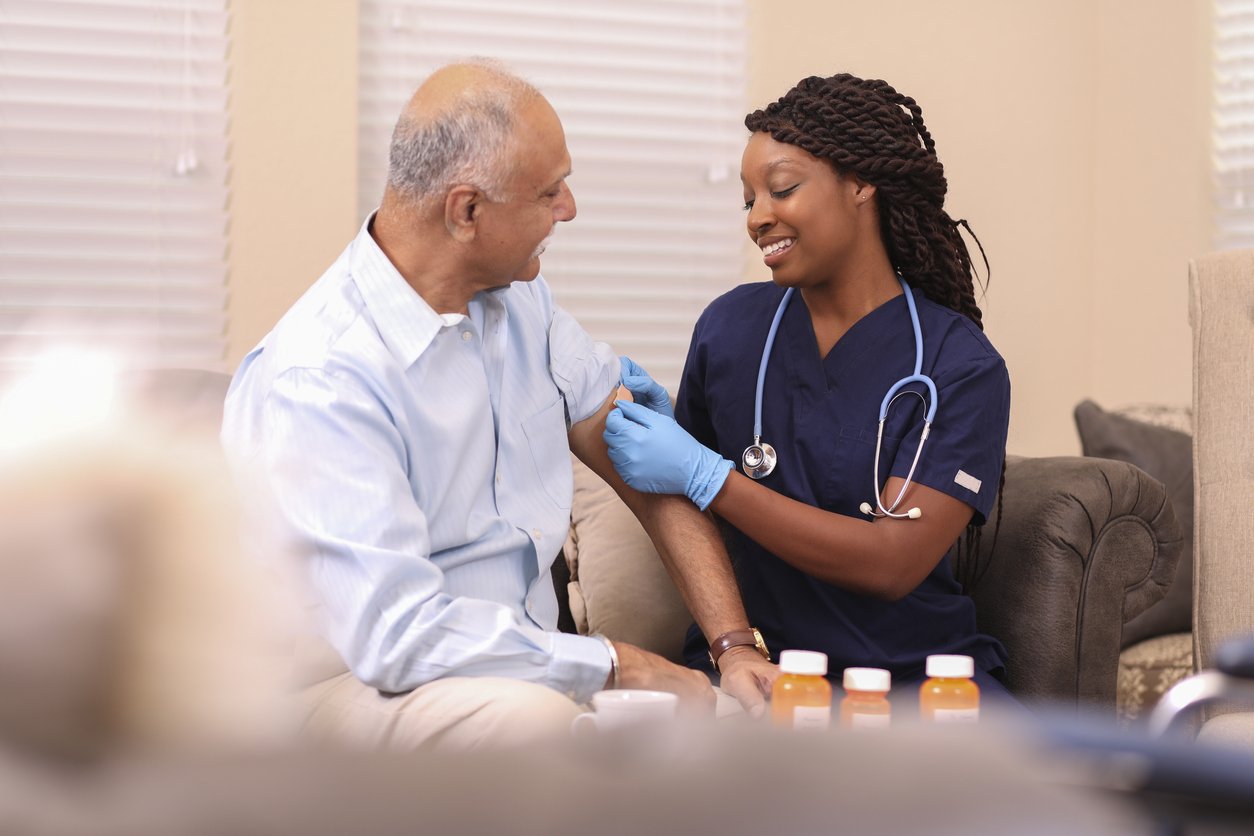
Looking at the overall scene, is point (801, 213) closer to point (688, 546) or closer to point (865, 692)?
point (688, 546)

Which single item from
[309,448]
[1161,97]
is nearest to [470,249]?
[309,448]

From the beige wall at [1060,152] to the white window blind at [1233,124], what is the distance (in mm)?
39

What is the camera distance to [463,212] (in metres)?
1.67

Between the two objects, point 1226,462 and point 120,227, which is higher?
point 120,227

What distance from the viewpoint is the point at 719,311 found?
7.07ft

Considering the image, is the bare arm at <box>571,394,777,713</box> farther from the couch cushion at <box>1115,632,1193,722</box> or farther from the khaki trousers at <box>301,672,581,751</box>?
the couch cushion at <box>1115,632,1193,722</box>

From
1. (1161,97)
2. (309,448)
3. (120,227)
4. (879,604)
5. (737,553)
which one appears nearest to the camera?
(309,448)

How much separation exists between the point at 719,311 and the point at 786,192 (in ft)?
0.86

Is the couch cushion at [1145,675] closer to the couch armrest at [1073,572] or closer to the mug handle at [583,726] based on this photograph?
the couch armrest at [1073,572]

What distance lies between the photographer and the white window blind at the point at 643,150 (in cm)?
304

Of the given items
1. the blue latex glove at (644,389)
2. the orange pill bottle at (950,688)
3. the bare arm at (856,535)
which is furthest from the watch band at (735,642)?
the orange pill bottle at (950,688)

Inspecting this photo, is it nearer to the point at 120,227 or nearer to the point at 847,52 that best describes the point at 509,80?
the point at 120,227

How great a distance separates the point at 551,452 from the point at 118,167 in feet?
4.70

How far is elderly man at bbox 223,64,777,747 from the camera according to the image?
1444 millimetres
